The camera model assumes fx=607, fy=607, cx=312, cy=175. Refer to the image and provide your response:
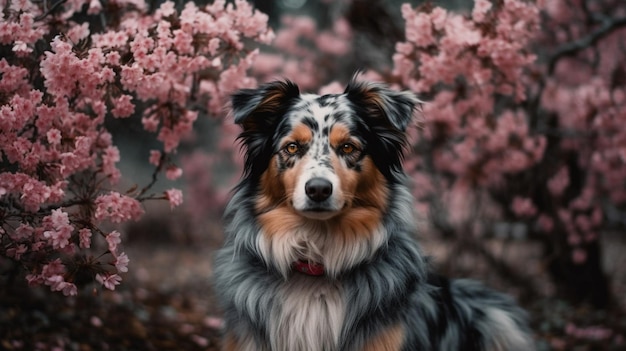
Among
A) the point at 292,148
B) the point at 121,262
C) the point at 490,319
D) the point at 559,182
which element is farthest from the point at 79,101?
the point at 559,182

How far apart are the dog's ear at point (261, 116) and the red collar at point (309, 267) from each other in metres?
0.58

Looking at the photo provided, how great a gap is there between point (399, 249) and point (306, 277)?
57 cm

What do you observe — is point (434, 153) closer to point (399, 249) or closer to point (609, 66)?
point (609, 66)

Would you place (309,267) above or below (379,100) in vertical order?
below

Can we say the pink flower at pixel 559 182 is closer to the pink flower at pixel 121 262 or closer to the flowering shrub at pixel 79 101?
the flowering shrub at pixel 79 101

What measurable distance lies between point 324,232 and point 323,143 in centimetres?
51

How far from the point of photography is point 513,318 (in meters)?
4.20

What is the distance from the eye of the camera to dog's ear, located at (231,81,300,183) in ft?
11.7

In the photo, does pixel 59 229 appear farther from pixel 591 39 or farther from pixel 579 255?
pixel 579 255

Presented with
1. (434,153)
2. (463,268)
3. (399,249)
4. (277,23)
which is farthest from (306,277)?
(277,23)

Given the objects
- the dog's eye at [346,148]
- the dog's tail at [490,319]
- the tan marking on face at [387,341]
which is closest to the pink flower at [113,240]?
the dog's eye at [346,148]

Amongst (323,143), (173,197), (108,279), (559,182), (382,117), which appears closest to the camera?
(108,279)

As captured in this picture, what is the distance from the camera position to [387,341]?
3277mm

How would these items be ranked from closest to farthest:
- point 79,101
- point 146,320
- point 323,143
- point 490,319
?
point 323,143 < point 79,101 < point 490,319 < point 146,320
